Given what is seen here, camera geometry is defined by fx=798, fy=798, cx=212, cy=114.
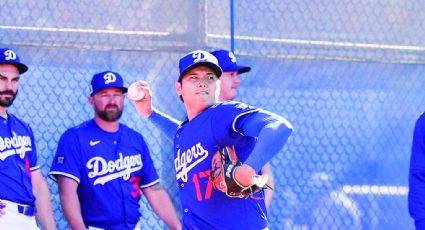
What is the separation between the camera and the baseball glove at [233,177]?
114 inches

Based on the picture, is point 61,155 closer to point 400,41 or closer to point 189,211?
point 189,211

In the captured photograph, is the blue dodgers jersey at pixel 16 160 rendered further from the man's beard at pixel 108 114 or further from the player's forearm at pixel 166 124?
the player's forearm at pixel 166 124

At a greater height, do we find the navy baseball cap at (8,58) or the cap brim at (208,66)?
the navy baseball cap at (8,58)

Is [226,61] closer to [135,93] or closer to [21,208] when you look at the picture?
[135,93]

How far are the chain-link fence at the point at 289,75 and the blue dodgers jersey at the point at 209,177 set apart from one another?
195 centimetres

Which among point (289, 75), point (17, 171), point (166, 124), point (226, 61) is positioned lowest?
point (17, 171)

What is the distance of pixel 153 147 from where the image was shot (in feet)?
18.0

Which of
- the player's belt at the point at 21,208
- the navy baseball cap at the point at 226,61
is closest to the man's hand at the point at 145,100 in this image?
the navy baseball cap at the point at 226,61

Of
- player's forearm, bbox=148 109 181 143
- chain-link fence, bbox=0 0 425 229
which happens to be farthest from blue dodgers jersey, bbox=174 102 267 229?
chain-link fence, bbox=0 0 425 229

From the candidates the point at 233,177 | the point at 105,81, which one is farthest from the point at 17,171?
the point at 233,177

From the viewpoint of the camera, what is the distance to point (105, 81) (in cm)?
508

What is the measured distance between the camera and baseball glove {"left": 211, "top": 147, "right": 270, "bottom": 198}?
2908 millimetres

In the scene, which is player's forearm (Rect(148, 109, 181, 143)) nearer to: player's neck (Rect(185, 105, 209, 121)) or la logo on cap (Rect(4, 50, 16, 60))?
player's neck (Rect(185, 105, 209, 121))

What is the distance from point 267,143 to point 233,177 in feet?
0.59
